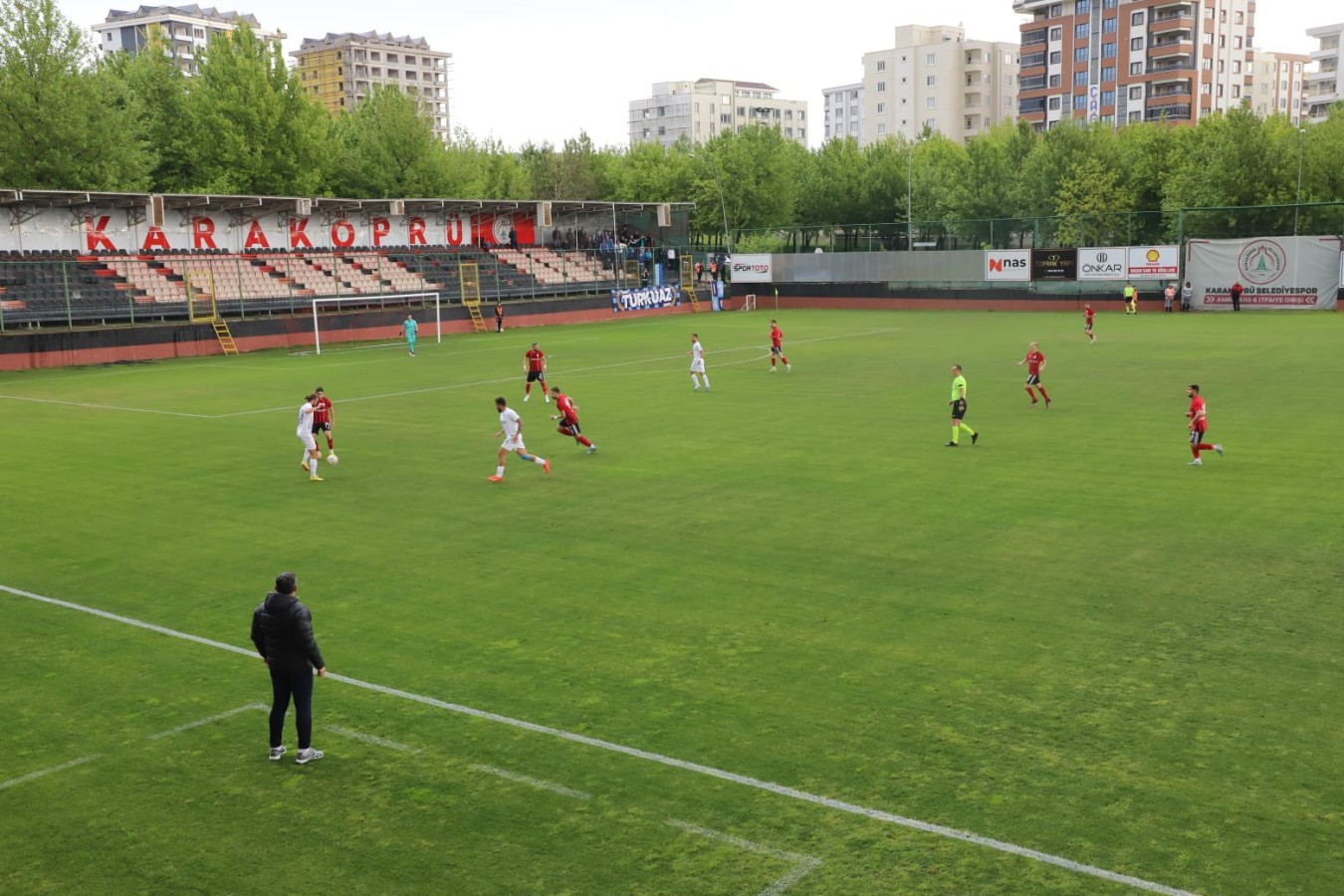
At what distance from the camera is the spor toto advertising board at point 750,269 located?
77438 mm

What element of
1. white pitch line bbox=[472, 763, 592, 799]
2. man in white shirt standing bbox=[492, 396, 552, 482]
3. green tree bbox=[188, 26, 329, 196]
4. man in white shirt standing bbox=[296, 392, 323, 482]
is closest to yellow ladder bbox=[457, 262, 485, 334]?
green tree bbox=[188, 26, 329, 196]

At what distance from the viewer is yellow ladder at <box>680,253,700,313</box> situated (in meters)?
76.1

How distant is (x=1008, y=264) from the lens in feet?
224

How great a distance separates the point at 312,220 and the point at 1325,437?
55.2 meters

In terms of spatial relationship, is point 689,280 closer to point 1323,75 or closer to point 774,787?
point 774,787

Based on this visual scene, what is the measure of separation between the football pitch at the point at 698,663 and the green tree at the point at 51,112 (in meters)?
39.9

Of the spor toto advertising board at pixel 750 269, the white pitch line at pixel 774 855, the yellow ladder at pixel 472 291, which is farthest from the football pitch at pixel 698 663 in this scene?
the spor toto advertising board at pixel 750 269

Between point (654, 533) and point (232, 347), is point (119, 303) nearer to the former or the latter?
point (232, 347)

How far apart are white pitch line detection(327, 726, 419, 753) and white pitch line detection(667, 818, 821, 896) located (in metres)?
2.77

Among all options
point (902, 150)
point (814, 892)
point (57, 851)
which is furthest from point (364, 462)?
point (902, 150)

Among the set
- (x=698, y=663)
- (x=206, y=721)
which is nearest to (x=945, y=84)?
(x=698, y=663)

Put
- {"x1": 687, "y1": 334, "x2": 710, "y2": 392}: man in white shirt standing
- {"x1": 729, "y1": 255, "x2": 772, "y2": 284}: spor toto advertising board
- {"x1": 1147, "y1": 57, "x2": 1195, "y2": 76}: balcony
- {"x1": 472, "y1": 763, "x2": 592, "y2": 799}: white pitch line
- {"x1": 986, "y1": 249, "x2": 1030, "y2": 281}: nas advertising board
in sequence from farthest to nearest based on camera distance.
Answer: {"x1": 1147, "y1": 57, "x2": 1195, "y2": 76}: balcony < {"x1": 729, "y1": 255, "x2": 772, "y2": 284}: spor toto advertising board < {"x1": 986, "y1": 249, "x2": 1030, "y2": 281}: nas advertising board < {"x1": 687, "y1": 334, "x2": 710, "y2": 392}: man in white shirt standing < {"x1": 472, "y1": 763, "x2": 592, "y2": 799}: white pitch line

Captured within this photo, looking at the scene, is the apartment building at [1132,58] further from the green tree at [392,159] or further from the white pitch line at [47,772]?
the white pitch line at [47,772]

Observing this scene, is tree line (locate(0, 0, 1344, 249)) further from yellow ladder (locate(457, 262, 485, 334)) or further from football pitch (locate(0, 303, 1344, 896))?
football pitch (locate(0, 303, 1344, 896))
